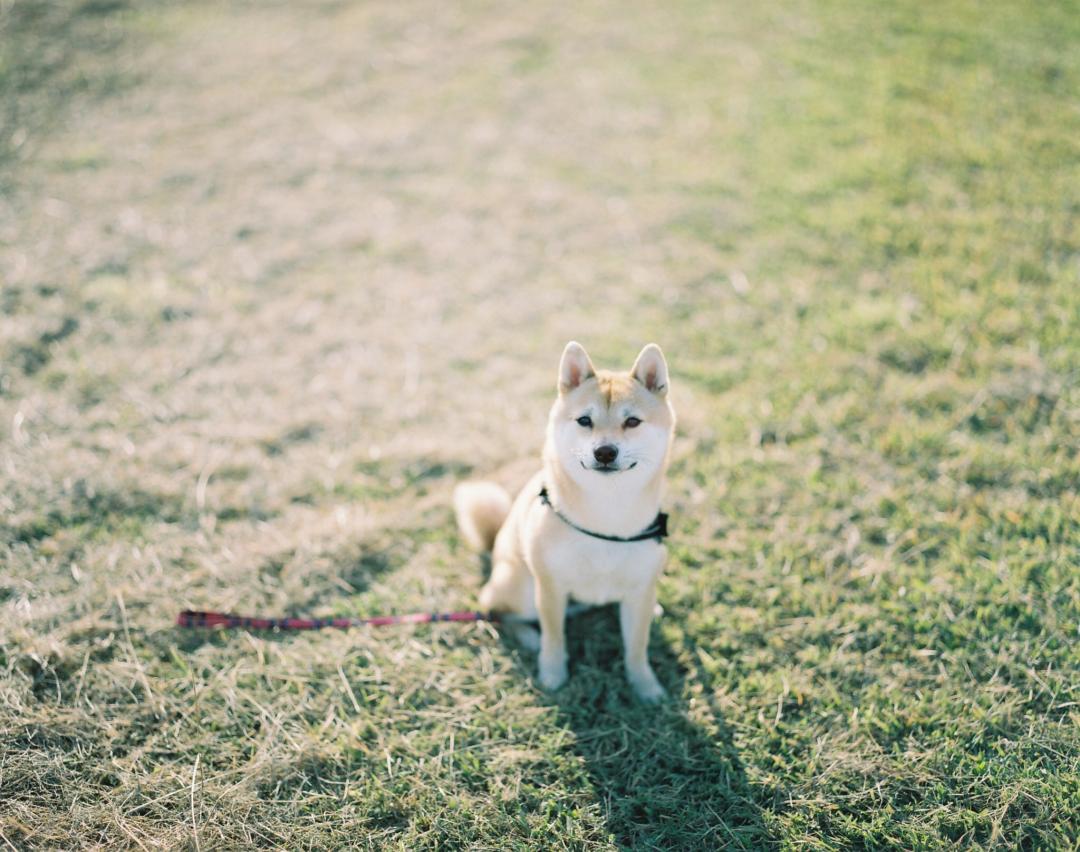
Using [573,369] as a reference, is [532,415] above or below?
below

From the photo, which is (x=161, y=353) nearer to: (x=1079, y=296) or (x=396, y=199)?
(x=396, y=199)

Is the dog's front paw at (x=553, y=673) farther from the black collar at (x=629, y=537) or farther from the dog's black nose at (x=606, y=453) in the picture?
the dog's black nose at (x=606, y=453)

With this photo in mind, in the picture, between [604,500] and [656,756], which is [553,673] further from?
[604,500]

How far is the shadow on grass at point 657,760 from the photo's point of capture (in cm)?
286

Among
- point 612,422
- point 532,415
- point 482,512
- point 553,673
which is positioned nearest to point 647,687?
point 553,673

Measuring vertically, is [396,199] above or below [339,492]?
above

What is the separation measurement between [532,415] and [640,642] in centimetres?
188

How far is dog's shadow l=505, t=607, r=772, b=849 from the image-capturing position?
2863 mm

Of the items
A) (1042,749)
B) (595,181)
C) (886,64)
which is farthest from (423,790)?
(886,64)

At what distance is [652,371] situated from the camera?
3.05 meters

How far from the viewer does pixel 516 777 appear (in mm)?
3041

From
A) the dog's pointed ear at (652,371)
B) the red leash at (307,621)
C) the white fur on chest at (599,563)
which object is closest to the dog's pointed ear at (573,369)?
the dog's pointed ear at (652,371)

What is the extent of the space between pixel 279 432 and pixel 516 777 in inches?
104

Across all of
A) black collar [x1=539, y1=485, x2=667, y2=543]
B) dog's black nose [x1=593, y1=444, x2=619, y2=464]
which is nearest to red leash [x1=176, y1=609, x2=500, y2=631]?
black collar [x1=539, y1=485, x2=667, y2=543]
